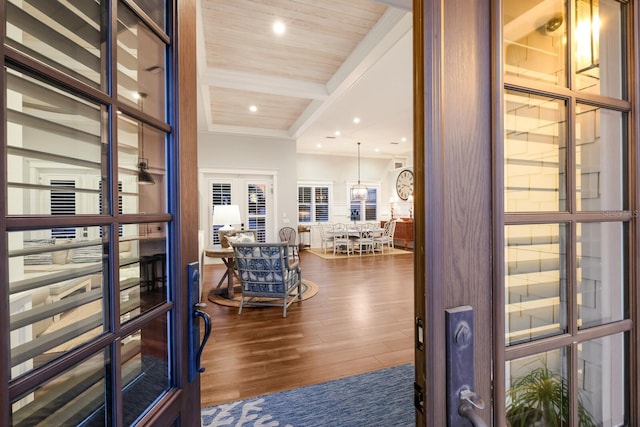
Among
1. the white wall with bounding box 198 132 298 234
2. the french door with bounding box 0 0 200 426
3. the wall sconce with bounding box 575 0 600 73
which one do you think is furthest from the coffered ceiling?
the french door with bounding box 0 0 200 426

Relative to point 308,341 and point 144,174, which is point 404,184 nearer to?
point 308,341

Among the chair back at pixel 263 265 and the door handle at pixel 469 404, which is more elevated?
the door handle at pixel 469 404

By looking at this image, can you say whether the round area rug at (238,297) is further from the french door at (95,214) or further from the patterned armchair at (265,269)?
the french door at (95,214)

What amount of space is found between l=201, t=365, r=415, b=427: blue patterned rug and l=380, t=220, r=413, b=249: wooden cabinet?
7.18 meters

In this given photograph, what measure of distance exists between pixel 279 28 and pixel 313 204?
710cm

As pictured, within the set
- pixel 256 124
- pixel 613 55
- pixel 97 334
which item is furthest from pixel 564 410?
pixel 256 124

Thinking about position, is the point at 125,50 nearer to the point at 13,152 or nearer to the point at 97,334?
the point at 13,152

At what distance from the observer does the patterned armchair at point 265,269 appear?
3457mm

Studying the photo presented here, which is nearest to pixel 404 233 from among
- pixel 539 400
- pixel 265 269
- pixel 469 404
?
pixel 265 269

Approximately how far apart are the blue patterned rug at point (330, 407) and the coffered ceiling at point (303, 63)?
292cm

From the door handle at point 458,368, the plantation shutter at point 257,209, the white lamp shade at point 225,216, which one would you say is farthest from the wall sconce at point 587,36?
the plantation shutter at point 257,209

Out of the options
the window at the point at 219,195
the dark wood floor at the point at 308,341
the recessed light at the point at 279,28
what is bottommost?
the dark wood floor at the point at 308,341

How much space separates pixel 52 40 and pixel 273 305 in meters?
3.57

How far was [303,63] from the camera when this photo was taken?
3.94 metres
